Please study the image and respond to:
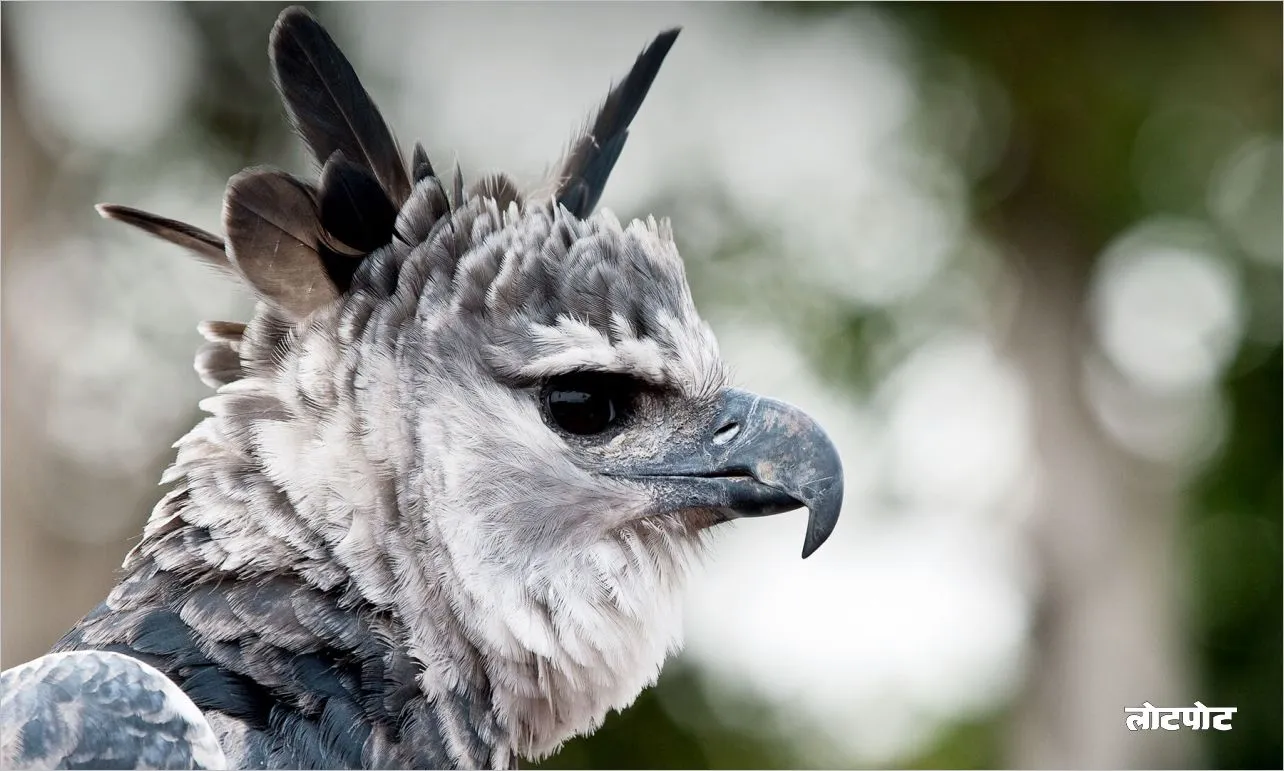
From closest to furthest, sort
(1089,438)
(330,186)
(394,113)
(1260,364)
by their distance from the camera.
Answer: (330,186), (394,113), (1260,364), (1089,438)

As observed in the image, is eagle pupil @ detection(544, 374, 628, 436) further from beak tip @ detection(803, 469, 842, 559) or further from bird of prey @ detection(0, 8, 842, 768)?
beak tip @ detection(803, 469, 842, 559)

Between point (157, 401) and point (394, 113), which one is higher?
point (394, 113)

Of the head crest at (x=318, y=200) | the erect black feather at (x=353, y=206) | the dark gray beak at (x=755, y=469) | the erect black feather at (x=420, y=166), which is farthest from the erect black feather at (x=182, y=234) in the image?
the dark gray beak at (x=755, y=469)

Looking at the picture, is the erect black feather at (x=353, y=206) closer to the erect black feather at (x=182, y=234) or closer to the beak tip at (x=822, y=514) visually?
the erect black feather at (x=182, y=234)

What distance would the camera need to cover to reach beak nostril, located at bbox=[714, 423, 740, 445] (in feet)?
5.24

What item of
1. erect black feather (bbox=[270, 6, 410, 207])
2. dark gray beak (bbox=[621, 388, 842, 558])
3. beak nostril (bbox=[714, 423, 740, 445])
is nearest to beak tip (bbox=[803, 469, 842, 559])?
→ dark gray beak (bbox=[621, 388, 842, 558])

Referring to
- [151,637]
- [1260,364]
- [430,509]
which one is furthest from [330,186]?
[1260,364]

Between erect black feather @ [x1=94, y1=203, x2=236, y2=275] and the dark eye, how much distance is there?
52 centimetres

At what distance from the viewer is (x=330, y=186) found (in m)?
1.48

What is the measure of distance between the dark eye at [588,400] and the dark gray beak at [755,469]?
0.31 ft

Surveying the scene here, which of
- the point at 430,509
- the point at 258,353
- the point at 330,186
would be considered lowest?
the point at 430,509

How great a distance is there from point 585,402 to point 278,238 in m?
0.50

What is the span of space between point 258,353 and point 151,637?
41cm

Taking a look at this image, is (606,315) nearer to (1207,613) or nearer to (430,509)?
(430,509)
